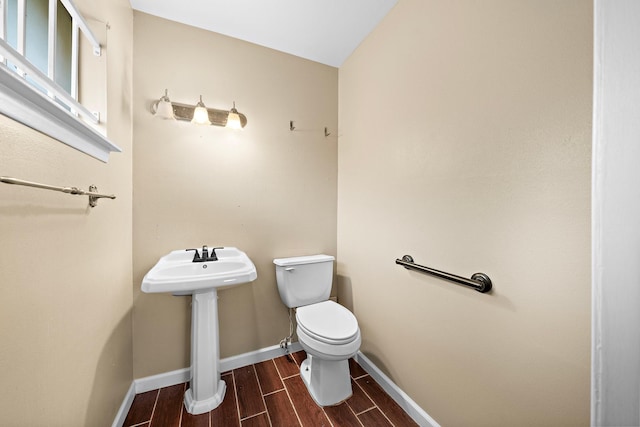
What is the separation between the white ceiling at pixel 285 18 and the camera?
4.56ft

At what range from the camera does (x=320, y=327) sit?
1352 mm

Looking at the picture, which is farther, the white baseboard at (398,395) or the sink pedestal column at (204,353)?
the sink pedestal column at (204,353)

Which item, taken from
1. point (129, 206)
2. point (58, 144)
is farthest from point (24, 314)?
point (129, 206)

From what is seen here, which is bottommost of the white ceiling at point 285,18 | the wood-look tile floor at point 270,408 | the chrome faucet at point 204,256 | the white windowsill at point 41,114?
the wood-look tile floor at point 270,408

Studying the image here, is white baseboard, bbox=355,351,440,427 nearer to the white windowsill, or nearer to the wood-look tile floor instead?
the wood-look tile floor

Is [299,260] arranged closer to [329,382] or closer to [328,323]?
[328,323]

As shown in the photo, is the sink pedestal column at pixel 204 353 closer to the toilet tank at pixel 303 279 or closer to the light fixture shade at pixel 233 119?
the toilet tank at pixel 303 279

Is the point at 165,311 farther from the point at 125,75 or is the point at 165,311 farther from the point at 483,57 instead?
the point at 483,57

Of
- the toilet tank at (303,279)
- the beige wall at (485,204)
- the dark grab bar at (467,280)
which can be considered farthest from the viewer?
the toilet tank at (303,279)

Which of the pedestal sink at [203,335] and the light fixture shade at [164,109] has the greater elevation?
the light fixture shade at [164,109]

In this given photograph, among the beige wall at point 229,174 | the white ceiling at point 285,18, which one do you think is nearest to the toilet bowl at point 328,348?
the beige wall at point 229,174

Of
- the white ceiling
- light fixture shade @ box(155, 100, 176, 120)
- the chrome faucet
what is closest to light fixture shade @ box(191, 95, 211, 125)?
light fixture shade @ box(155, 100, 176, 120)

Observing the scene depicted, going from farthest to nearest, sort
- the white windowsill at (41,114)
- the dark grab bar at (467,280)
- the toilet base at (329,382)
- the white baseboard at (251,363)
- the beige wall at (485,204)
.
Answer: the toilet base at (329,382) < the white baseboard at (251,363) < the dark grab bar at (467,280) < the beige wall at (485,204) < the white windowsill at (41,114)

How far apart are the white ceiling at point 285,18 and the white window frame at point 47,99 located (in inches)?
26.4
